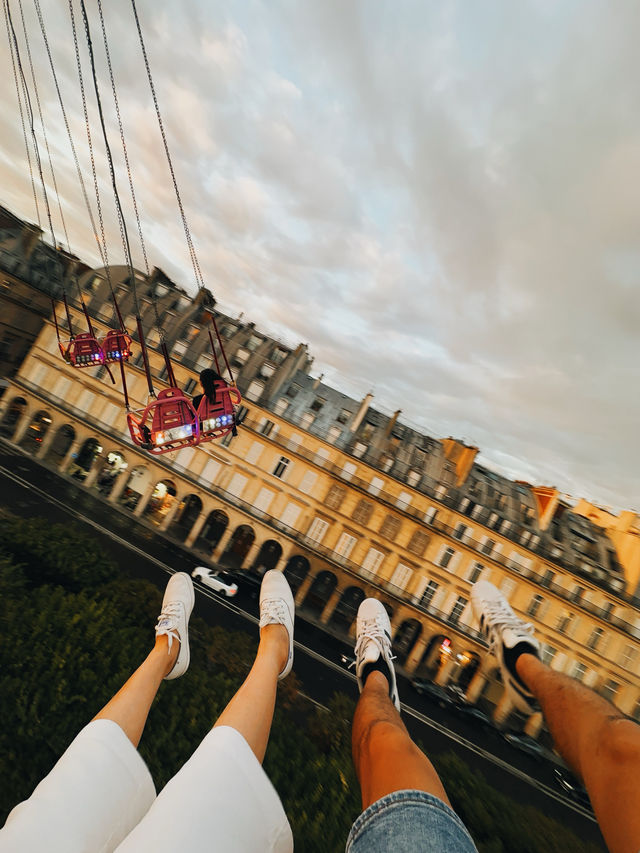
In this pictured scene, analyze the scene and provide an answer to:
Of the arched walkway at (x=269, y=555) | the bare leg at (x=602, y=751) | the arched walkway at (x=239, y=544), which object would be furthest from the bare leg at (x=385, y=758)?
the arched walkway at (x=239, y=544)

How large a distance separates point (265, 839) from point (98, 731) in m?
1.38

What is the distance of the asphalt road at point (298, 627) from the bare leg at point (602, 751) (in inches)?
529

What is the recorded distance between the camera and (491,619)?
6191 mm

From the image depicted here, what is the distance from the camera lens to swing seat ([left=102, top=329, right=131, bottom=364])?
9867 millimetres

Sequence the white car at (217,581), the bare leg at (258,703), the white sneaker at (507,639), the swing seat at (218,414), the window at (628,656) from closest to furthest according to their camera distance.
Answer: the bare leg at (258,703) < the white sneaker at (507,639) < the swing seat at (218,414) < the white car at (217,581) < the window at (628,656)

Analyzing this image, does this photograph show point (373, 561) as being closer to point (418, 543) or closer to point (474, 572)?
point (418, 543)

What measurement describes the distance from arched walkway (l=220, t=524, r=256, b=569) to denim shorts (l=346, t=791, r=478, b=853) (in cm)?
2443

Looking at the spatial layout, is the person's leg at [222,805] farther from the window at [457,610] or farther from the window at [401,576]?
the window at [457,610]

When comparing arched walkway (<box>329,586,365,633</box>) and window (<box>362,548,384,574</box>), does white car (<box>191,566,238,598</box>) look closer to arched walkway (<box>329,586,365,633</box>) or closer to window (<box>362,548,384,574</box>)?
arched walkway (<box>329,586,365,633</box>)

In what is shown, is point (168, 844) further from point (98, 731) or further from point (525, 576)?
point (525, 576)

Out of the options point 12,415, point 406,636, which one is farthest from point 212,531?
point 12,415

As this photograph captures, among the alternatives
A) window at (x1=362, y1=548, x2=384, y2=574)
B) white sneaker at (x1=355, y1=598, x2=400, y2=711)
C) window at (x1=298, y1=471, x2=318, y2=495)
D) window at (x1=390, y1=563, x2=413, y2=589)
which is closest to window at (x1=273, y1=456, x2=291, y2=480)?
window at (x1=298, y1=471, x2=318, y2=495)

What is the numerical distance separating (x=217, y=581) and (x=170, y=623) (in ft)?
55.6

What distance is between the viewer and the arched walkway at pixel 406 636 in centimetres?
2328
